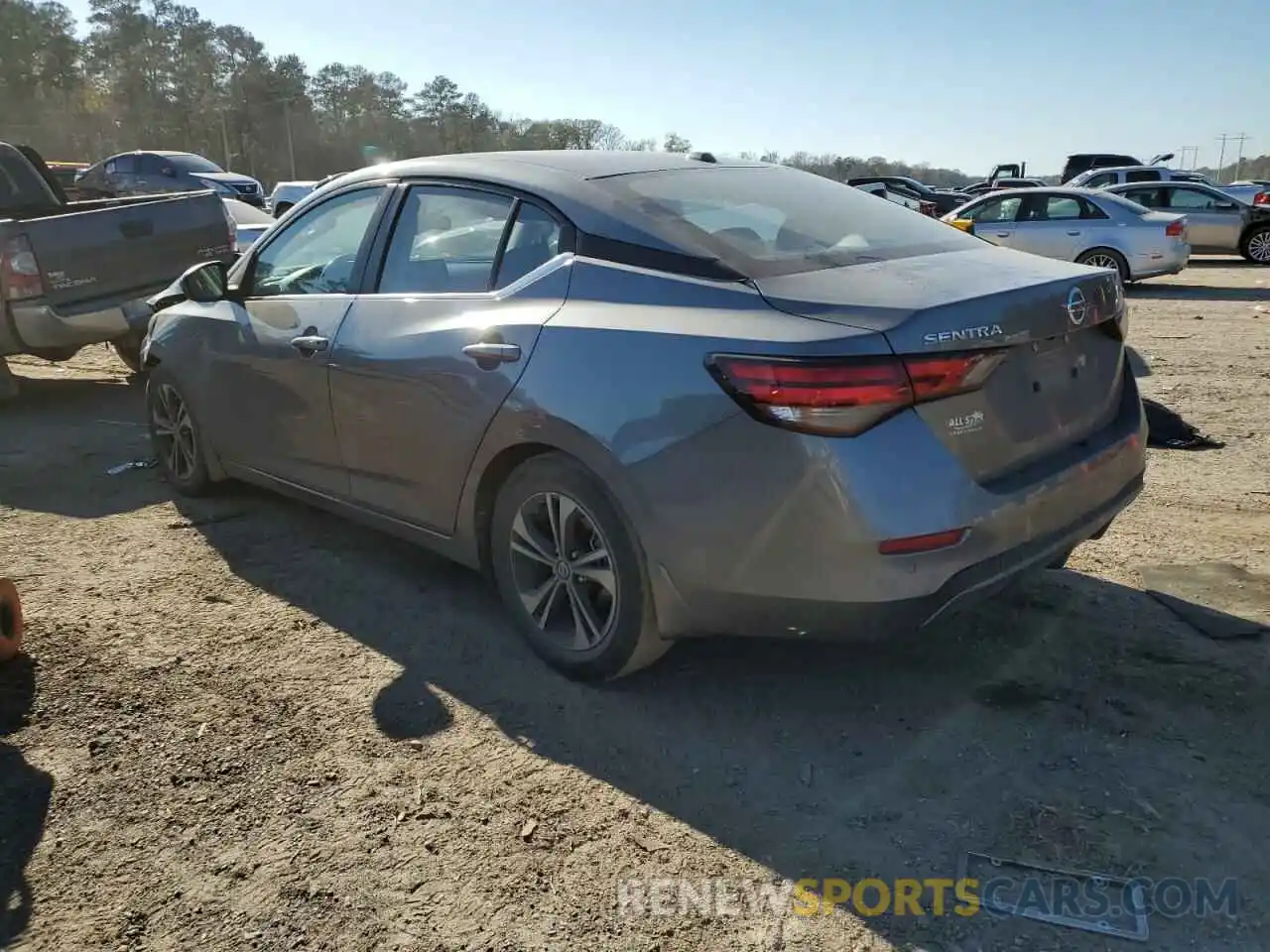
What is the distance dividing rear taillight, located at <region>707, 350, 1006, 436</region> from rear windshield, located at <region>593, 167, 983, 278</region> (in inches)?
17.6

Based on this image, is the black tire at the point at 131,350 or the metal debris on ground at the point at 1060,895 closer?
the metal debris on ground at the point at 1060,895

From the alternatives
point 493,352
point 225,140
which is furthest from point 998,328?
point 225,140

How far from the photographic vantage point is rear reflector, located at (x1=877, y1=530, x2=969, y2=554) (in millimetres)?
2664

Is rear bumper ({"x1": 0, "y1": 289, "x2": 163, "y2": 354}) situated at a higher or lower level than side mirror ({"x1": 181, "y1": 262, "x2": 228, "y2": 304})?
lower

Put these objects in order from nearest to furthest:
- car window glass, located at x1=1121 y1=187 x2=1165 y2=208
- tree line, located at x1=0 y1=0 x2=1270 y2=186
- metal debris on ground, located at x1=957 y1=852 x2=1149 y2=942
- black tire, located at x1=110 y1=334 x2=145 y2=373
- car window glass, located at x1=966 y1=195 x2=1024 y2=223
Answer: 1. metal debris on ground, located at x1=957 y1=852 x2=1149 y2=942
2. black tire, located at x1=110 y1=334 x2=145 y2=373
3. car window glass, located at x1=966 y1=195 x2=1024 y2=223
4. car window glass, located at x1=1121 y1=187 x2=1165 y2=208
5. tree line, located at x1=0 y1=0 x2=1270 y2=186

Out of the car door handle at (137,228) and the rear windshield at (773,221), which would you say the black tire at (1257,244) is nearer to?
the rear windshield at (773,221)

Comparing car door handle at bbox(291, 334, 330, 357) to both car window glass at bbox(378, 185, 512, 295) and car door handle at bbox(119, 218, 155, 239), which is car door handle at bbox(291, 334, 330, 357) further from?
car door handle at bbox(119, 218, 155, 239)

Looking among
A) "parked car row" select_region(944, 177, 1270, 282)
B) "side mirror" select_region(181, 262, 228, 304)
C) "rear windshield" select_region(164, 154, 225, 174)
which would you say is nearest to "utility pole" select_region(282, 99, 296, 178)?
"rear windshield" select_region(164, 154, 225, 174)

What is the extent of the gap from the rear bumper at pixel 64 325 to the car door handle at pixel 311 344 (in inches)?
156

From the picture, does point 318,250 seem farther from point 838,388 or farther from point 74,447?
point 74,447

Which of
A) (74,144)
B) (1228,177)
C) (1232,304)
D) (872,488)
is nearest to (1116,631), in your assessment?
(872,488)

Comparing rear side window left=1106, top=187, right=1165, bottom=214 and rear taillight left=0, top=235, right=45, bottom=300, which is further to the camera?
rear side window left=1106, top=187, right=1165, bottom=214

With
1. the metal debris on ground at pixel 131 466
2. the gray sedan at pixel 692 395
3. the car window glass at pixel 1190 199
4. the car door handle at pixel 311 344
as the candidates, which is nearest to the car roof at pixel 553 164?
the gray sedan at pixel 692 395

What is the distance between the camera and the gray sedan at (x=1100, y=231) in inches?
567
